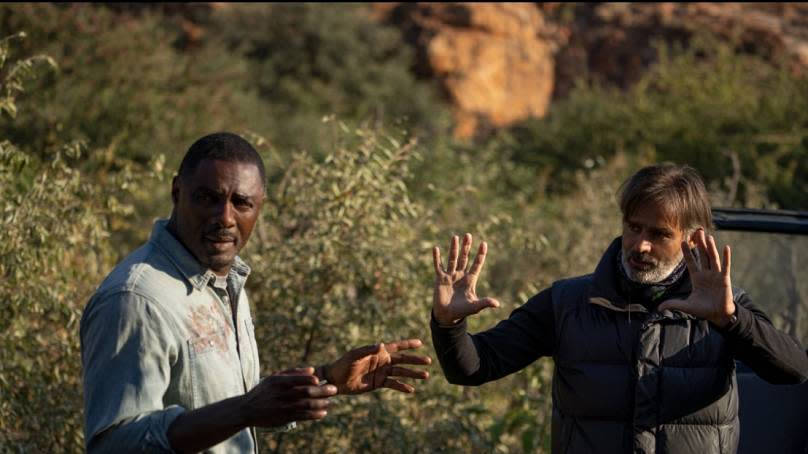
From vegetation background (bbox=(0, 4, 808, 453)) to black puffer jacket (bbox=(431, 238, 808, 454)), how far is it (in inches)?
87.2

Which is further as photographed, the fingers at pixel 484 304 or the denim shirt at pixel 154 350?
the fingers at pixel 484 304

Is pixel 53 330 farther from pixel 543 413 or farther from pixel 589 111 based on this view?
pixel 589 111

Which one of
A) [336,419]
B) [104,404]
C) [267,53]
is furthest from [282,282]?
[267,53]

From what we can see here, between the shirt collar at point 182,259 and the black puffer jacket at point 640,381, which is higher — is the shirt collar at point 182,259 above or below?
above

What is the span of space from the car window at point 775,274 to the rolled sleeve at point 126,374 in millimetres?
3476

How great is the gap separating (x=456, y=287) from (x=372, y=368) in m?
0.43

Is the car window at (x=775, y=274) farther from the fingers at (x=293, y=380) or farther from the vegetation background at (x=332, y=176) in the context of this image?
the fingers at (x=293, y=380)

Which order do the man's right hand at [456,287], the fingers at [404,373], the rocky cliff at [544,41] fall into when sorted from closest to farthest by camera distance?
the fingers at [404,373] < the man's right hand at [456,287] < the rocky cliff at [544,41]

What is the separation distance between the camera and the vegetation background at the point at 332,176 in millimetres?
5359

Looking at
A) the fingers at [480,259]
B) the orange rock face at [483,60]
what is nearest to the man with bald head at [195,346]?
the fingers at [480,259]

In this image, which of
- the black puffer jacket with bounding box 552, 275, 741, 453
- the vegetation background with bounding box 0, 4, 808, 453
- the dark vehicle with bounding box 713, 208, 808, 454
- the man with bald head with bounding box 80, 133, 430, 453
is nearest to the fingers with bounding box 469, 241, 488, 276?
the black puffer jacket with bounding box 552, 275, 741, 453

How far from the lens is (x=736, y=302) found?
344cm

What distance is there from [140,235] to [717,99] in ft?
32.5

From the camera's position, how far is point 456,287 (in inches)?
133
